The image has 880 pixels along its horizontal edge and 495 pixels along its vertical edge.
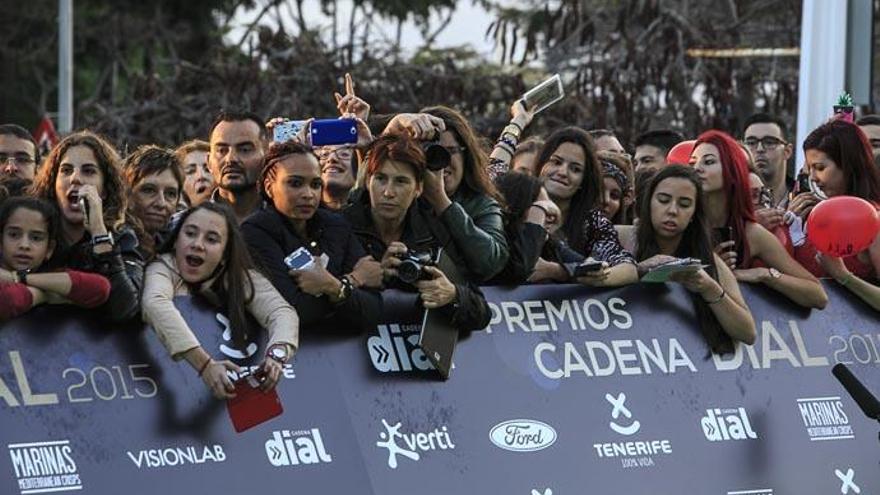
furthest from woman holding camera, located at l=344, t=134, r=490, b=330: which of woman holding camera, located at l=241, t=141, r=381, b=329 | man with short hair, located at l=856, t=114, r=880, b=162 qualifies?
man with short hair, located at l=856, t=114, r=880, b=162

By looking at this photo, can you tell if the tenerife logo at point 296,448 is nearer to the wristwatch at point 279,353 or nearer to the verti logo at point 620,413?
the wristwatch at point 279,353

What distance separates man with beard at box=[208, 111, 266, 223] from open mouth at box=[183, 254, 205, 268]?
3.41ft

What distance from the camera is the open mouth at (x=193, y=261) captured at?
8.47m

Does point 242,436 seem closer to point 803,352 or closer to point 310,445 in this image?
point 310,445

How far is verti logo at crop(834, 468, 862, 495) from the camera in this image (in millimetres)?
10352

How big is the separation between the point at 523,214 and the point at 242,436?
2.00 meters

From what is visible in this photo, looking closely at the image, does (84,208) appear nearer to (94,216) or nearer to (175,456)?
(94,216)

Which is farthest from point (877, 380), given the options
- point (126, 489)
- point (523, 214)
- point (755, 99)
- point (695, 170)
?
point (755, 99)

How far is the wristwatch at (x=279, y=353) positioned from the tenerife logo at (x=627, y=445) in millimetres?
1716

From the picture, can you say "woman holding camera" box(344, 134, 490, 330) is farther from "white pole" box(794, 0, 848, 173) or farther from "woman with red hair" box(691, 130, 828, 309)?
"white pole" box(794, 0, 848, 173)

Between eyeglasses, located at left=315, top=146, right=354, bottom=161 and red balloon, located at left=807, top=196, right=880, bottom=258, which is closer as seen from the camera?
eyeglasses, located at left=315, top=146, right=354, bottom=161

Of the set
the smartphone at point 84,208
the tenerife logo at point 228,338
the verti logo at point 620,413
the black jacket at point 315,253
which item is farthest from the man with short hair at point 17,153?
the verti logo at point 620,413

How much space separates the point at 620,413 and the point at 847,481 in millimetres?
1373

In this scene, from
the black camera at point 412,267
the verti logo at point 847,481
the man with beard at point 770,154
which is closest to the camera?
the black camera at point 412,267
